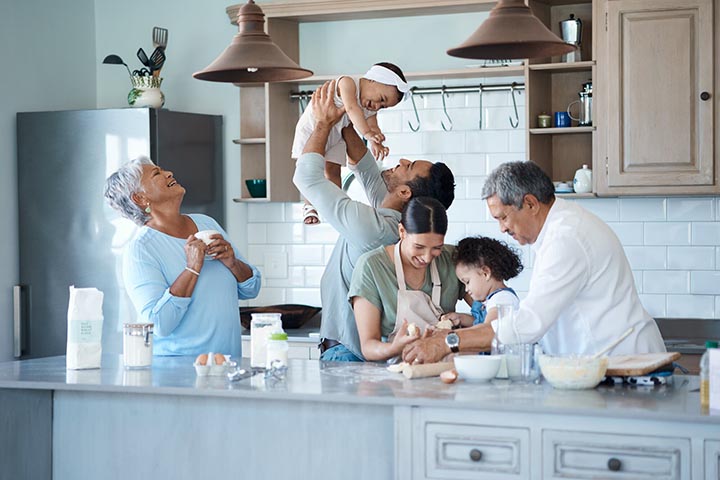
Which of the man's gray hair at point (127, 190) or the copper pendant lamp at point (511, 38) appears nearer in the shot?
the copper pendant lamp at point (511, 38)

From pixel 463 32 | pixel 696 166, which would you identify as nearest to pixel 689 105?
pixel 696 166

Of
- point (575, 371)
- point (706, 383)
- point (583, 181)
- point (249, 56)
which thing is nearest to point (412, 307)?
point (575, 371)

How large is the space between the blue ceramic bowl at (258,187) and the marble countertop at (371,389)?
7.83 ft

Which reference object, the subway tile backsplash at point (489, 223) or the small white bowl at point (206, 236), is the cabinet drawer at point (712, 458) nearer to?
the small white bowl at point (206, 236)

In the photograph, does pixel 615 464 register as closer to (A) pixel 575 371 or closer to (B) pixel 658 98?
(A) pixel 575 371

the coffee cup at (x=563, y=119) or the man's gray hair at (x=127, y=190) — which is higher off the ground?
the coffee cup at (x=563, y=119)

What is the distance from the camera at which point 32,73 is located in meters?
5.76

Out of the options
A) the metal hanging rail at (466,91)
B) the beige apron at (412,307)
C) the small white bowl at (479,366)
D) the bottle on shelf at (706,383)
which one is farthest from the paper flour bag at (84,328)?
the metal hanging rail at (466,91)

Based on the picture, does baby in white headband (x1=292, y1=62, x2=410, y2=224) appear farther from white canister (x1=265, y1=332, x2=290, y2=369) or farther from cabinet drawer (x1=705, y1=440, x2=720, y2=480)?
cabinet drawer (x1=705, y1=440, x2=720, y2=480)

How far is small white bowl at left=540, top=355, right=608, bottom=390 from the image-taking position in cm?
280

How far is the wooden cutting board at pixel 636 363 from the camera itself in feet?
9.36

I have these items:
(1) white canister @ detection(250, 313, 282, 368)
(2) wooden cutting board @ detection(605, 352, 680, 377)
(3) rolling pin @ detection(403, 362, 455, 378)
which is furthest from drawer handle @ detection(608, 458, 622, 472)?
(1) white canister @ detection(250, 313, 282, 368)

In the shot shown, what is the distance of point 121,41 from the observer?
20.4 feet

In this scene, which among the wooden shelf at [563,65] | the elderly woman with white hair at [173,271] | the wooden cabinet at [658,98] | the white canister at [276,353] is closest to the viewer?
the white canister at [276,353]
